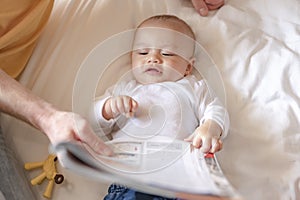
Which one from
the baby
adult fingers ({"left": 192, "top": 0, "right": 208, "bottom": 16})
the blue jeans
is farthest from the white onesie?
adult fingers ({"left": 192, "top": 0, "right": 208, "bottom": 16})

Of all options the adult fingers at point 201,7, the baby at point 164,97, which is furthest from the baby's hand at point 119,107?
the adult fingers at point 201,7

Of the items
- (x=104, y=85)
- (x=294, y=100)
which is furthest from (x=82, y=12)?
(x=294, y=100)

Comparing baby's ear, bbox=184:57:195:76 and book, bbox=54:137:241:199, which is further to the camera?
baby's ear, bbox=184:57:195:76

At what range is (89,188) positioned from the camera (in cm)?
102

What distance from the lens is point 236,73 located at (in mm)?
1186

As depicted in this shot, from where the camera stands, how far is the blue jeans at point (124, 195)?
936mm

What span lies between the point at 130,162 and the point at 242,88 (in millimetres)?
374

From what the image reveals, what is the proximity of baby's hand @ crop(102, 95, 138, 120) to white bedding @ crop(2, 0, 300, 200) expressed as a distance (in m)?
0.10

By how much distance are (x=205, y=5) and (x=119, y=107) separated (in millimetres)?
394

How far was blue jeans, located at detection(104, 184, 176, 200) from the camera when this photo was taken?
94cm

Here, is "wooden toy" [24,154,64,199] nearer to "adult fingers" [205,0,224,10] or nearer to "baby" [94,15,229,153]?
"baby" [94,15,229,153]

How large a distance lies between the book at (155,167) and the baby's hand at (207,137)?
13mm

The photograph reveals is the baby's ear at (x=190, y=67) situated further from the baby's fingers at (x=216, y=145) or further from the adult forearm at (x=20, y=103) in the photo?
the adult forearm at (x=20, y=103)

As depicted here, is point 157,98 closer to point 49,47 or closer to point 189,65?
point 189,65
